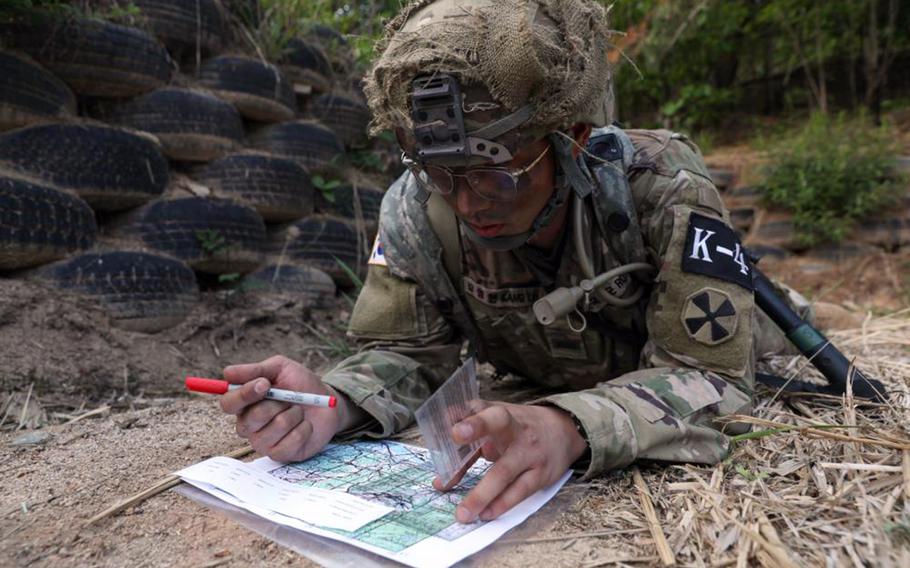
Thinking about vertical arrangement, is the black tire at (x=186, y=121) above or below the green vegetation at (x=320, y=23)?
below

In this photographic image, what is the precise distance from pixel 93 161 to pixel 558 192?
176cm

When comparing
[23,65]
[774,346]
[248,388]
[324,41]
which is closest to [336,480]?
[248,388]

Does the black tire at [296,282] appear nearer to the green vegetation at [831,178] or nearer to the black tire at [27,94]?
the black tire at [27,94]

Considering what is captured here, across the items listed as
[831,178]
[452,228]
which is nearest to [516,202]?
[452,228]

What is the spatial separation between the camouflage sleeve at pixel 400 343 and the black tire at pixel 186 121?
1.33m

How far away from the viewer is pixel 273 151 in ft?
10.5

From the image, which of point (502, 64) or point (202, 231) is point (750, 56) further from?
point (502, 64)

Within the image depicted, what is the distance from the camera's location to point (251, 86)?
10.2 ft

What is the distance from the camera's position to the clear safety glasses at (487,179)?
146 centimetres

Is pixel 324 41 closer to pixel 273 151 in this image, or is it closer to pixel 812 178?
pixel 273 151

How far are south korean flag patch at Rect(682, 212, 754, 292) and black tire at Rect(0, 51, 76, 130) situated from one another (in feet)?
7.03

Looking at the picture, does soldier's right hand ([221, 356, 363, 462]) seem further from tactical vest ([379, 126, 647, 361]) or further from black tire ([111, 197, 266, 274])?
black tire ([111, 197, 266, 274])

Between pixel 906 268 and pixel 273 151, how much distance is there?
4153mm

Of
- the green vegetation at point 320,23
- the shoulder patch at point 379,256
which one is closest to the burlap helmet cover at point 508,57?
the shoulder patch at point 379,256
